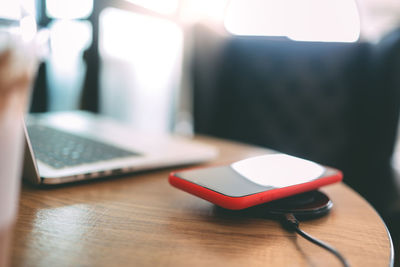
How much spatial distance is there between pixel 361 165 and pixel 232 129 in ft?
1.56

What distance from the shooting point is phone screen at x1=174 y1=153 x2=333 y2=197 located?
0.35 m

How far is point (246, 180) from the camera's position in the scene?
0.37 metres

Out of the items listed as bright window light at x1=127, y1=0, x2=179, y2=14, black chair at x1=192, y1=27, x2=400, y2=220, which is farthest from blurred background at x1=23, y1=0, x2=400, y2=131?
black chair at x1=192, y1=27, x2=400, y2=220

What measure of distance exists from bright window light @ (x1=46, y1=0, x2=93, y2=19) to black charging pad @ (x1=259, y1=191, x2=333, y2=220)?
0.81m

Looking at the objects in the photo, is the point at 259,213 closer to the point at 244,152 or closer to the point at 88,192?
the point at 88,192

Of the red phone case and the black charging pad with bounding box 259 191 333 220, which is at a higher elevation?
the red phone case

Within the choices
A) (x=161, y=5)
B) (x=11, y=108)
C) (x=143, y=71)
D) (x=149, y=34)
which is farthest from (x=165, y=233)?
(x=143, y=71)

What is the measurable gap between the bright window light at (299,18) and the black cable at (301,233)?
1.20 meters

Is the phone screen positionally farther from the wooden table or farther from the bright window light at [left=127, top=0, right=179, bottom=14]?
the bright window light at [left=127, top=0, right=179, bottom=14]

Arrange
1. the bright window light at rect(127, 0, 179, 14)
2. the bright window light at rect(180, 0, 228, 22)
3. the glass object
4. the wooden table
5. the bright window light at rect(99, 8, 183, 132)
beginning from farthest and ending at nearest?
the bright window light at rect(180, 0, 228, 22) → the bright window light at rect(99, 8, 183, 132) → the bright window light at rect(127, 0, 179, 14) → the wooden table → the glass object

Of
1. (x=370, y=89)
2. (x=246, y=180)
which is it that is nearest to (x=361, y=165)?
(x=370, y=89)

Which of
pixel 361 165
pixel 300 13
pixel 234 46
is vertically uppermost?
pixel 300 13

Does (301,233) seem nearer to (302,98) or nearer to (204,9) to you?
(302,98)

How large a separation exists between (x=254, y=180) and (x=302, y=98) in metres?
0.93
